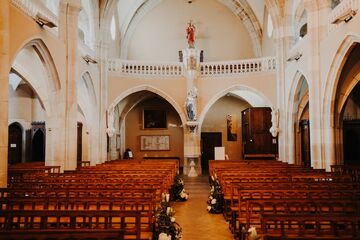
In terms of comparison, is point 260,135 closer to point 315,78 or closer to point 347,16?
point 315,78

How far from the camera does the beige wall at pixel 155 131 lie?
22.4 m

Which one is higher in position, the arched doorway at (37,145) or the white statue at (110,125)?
the white statue at (110,125)

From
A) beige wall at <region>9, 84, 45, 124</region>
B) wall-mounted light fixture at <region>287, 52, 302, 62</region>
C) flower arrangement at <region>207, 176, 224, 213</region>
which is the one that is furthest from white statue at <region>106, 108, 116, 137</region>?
flower arrangement at <region>207, 176, 224, 213</region>

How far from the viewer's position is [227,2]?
21.3m

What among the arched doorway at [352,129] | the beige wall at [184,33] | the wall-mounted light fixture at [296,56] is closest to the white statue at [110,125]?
the beige wall at [184,33]

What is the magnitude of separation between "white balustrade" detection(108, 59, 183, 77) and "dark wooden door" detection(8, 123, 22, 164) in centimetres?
594

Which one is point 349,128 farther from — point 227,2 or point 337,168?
point 227,2

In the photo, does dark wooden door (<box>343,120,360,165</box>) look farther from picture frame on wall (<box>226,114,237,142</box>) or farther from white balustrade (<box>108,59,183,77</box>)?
white balustrade (<box>108,59,183,77</box>)

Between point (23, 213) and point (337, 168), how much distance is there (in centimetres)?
908

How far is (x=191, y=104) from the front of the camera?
17891 mm

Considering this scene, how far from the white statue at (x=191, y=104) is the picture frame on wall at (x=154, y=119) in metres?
4.62

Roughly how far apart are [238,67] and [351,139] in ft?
21.1

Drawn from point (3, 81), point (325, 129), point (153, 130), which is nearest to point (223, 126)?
point (153, 130)

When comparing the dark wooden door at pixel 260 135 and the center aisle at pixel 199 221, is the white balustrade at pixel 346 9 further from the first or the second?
the dark wooden door at pixel 260 135
